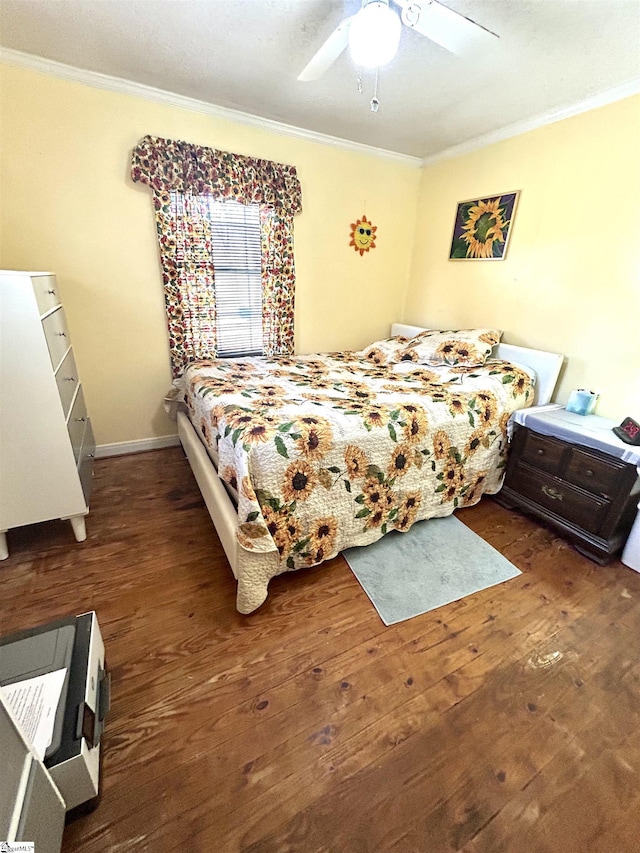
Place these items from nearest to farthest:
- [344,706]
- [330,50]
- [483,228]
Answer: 1. [344,706]
2. [330,50]
3. [483,228]

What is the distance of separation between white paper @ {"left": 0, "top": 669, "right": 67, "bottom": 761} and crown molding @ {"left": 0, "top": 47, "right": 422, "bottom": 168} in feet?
9.74

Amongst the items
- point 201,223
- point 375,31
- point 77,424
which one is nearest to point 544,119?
point 375,31

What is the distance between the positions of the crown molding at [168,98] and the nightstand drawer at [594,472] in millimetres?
2861

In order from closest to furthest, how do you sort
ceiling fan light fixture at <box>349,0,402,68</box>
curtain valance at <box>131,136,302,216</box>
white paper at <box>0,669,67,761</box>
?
→ 1. white paper at <box>0,669,67,761</box>
2. ceiling fan light fixture at <box>349,0,402,68</box>
3. curtain valance at <box>131,136,302,216</box>

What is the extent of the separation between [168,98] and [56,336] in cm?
173

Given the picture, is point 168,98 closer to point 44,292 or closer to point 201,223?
point 201,223

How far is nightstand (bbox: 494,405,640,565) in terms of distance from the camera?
180 centimetres

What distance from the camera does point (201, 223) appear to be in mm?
2568

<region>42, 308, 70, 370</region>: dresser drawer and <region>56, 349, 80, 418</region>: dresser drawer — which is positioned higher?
<region>42, 308, 70, 370</region>: dresser drawer

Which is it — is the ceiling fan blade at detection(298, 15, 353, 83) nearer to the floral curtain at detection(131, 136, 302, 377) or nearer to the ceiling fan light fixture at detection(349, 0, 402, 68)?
the ceiling fan light fixture at detection(349, 0, 402, 68)

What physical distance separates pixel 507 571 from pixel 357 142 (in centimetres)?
333

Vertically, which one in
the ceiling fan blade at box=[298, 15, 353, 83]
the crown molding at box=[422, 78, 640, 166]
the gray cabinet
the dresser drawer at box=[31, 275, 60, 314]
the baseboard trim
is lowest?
the baseboard trim

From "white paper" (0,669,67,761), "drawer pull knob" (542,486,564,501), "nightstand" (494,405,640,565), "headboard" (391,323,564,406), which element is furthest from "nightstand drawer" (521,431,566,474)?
"white paper" (0,669,67,761)

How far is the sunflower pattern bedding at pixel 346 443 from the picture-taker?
1.53 meters
